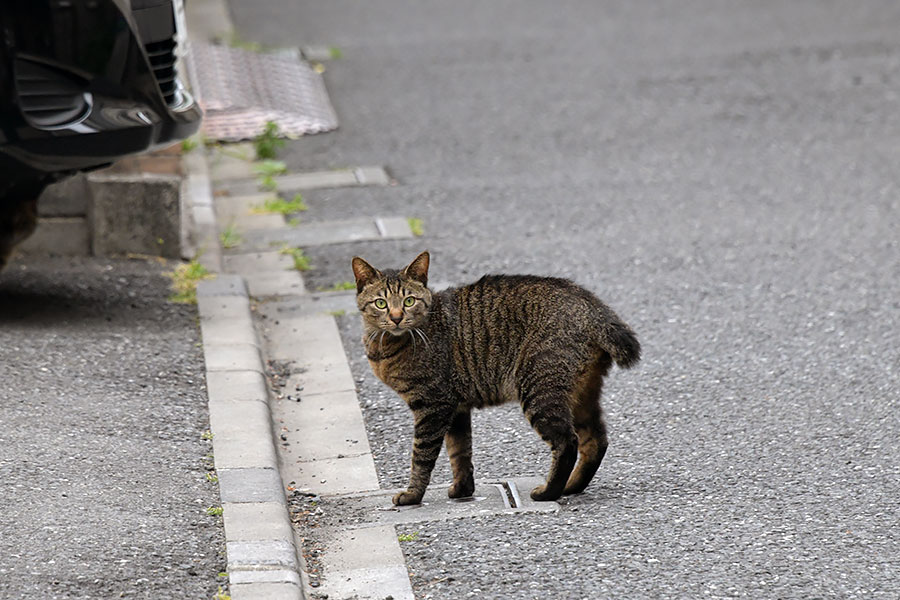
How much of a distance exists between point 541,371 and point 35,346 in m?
2.50

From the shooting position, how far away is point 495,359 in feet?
15.3

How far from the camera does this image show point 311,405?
5.79 meters

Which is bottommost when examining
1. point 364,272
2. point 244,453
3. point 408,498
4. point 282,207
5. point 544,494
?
point 282,207

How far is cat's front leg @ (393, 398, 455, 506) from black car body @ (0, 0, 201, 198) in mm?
2089

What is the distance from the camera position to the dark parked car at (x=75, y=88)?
5539 millimetres

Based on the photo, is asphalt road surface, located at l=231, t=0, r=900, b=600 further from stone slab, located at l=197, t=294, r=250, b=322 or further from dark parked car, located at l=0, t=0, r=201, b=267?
dark parked car, located at l=0, t=0, r=201, b=267

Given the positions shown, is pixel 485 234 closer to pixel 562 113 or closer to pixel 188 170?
pixel 188 170

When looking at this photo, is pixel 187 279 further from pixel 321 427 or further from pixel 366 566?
pixel 366 566

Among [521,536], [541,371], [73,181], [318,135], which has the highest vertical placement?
[541,371]

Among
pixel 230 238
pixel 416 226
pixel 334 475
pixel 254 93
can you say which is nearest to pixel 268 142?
pixel 254 93

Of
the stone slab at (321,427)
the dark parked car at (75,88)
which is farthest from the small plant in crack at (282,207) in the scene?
the stone slab at (321,427)

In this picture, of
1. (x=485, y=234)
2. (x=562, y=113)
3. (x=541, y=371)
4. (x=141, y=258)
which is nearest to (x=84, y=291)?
(x=141, y=258)

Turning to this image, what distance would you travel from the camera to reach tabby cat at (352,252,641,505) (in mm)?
4523

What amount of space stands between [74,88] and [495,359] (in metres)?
2.36
